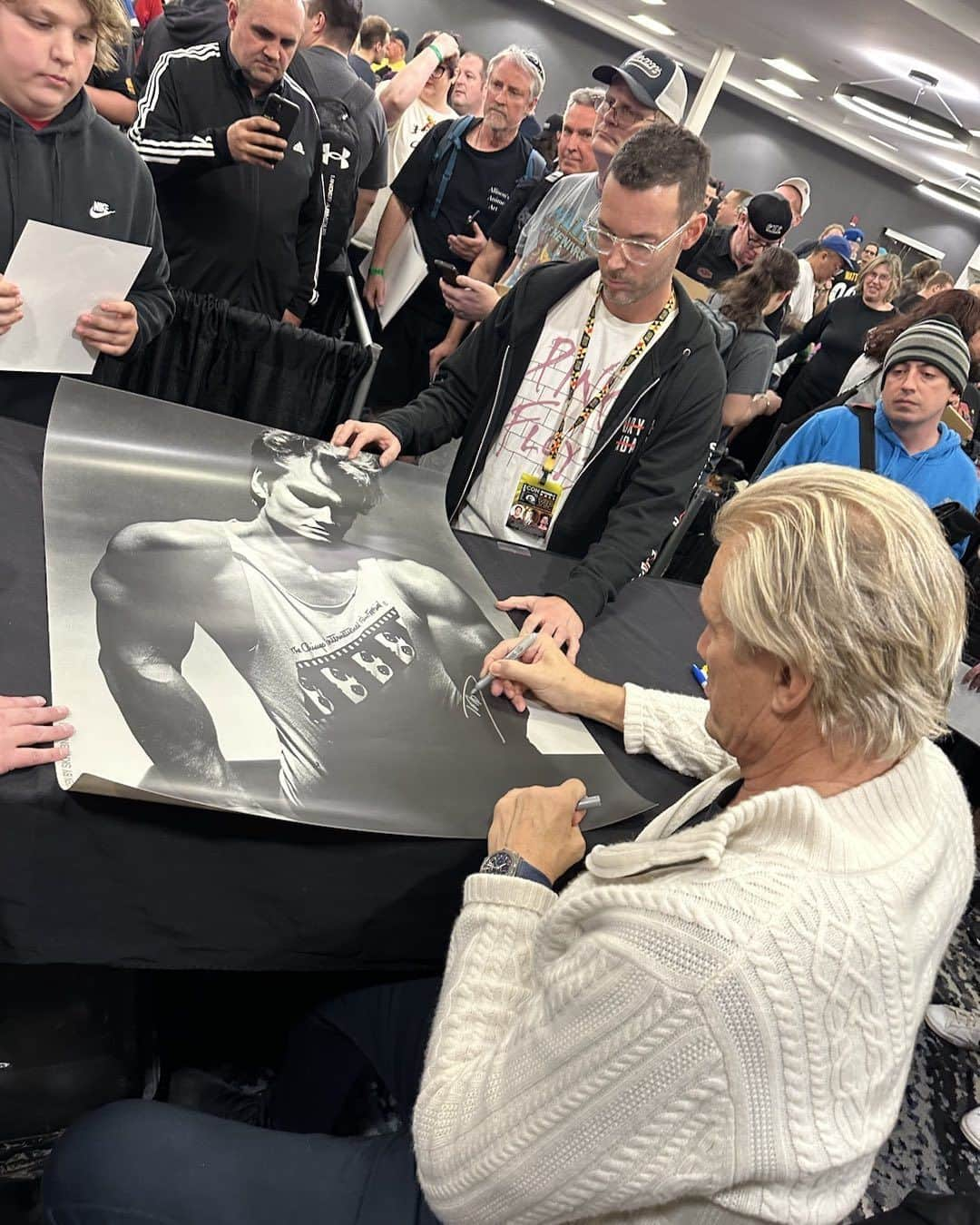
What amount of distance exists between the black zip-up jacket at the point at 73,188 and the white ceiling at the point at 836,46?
7.33m

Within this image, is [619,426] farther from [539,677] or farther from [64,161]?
[64,161]

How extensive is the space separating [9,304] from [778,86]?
15128 millimetres

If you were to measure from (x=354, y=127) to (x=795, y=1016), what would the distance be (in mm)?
3347

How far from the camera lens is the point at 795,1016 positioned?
0.76 metres

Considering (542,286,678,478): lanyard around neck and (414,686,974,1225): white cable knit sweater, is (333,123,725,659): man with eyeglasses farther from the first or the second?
Result: (414,686,974,1225): white cable knit sweater

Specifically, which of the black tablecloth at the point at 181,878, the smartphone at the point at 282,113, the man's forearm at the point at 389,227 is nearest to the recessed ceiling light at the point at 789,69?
the man's forearm at the point at 389,227

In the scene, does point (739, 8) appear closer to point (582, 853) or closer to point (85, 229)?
point (85, 229)

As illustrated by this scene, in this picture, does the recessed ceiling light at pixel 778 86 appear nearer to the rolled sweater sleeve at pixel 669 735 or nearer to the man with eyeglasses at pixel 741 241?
the man with eyeglasses at pixel 741 241

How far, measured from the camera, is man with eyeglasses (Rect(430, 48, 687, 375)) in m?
2.66

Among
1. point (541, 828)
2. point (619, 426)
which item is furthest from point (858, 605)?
point (619, 426)

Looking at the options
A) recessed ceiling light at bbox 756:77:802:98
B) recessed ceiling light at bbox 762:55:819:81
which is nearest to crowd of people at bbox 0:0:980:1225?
recessed ceiling light at bbox 762:55:819:81

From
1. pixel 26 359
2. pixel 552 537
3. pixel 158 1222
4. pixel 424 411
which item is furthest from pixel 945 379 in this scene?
pixel 158 1222

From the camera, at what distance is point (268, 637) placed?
1.20 metres

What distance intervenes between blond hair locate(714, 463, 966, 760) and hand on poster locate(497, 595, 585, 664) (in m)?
0.58
